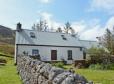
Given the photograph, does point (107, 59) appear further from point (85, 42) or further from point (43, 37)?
point (85, 42)

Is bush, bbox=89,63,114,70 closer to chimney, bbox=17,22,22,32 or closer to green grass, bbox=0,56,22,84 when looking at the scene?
green grass, bbox=0,56,22,84

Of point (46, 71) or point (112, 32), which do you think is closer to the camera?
point (46, 71)

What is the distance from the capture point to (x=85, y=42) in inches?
2110

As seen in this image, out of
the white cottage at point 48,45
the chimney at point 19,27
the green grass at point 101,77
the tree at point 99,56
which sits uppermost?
the chimney at point 19,27

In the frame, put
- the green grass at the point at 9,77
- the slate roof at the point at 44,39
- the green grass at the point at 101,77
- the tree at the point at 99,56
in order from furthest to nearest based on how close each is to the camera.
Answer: the slate roof at the point at 44,39 → the tree at the point at 99,56 → the green grass at the point at 9,77 → the green grass at the point at 101,77

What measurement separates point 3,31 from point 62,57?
238 ft

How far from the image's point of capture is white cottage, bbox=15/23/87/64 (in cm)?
3869

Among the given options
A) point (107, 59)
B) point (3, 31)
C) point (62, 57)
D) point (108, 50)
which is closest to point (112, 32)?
point (108, 50)

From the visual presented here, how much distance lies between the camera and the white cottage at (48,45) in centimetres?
3869

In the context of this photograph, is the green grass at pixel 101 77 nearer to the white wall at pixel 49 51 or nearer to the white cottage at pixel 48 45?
the white wall at pixel 49 51

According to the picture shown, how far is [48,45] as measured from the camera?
40.6 metres

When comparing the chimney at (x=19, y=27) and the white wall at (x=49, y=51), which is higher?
the chimney at (x=19, y=27)

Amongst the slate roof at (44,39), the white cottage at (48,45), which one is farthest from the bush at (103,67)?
the slate roof at (44,39)

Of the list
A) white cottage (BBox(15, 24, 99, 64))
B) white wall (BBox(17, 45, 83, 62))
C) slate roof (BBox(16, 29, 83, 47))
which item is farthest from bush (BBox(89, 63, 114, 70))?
slate roof (BBox(16, 29, 83, 47))
